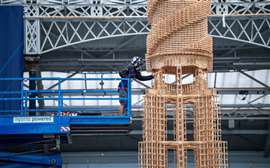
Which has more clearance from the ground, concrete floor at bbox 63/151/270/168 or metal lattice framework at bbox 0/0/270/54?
metal lattice framework at bbox 0/0/270/54

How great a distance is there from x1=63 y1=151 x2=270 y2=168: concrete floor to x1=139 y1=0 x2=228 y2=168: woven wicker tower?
2090cm

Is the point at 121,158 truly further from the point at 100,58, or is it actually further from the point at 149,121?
the point at 149,121

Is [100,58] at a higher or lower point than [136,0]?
lower

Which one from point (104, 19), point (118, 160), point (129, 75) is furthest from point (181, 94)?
point (118, 160)

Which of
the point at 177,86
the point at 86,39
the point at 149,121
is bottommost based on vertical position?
the point at 149,121

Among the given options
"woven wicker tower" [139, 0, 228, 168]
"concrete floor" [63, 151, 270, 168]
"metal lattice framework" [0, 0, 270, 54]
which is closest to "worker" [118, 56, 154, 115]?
"woven wicker tower" [139, 0, 228, 168]

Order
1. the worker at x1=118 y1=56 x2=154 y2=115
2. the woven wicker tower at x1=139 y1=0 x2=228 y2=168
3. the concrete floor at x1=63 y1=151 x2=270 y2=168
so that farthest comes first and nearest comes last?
the concrete floor at x1=63 y1=151 x2=270 y2=168 → the worker at x1=118 y1=56 x2=154 y2=115 → the woven wicker tower at x1=139 y1=0 x2=228 y2=168

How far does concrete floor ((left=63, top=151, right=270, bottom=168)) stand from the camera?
3097cm

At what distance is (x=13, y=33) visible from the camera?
19.9 m

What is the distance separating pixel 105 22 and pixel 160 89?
1361cm

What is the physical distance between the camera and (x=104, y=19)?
22.5 meters

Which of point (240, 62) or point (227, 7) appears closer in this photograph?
point (227, 7)

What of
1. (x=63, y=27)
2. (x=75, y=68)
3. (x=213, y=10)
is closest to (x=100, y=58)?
(x=75, y=68)

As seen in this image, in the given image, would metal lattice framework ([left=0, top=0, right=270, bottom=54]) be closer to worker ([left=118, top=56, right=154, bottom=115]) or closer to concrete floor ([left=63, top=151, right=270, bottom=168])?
worker ([left=118, top=56, right=154, bottom=115])
